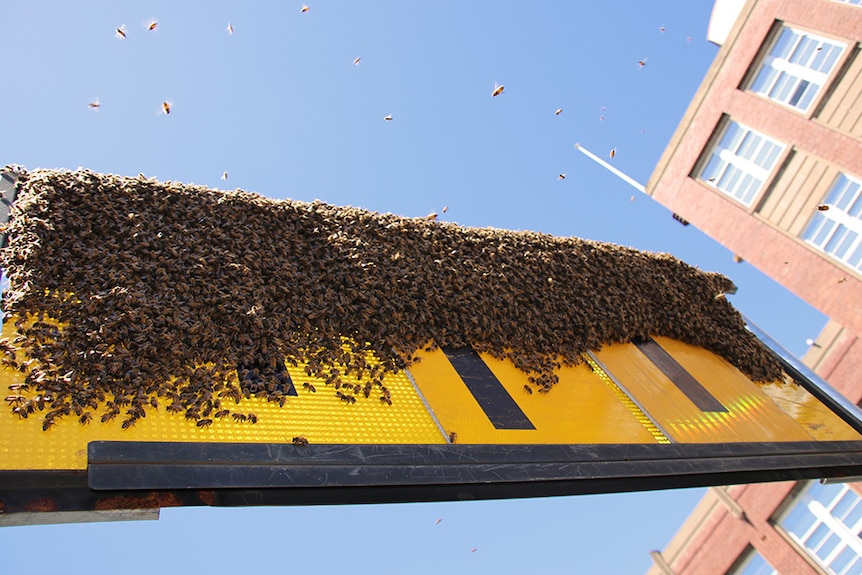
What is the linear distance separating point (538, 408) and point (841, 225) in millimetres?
15945

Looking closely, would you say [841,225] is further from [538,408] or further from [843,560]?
[538,408]

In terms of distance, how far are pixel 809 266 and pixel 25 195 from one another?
67.0 feet

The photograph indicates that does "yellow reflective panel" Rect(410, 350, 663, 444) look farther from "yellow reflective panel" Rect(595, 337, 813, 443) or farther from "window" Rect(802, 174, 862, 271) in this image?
"window" Rect(802, 174, 862, 271)

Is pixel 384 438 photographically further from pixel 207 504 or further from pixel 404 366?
pixel 207 504

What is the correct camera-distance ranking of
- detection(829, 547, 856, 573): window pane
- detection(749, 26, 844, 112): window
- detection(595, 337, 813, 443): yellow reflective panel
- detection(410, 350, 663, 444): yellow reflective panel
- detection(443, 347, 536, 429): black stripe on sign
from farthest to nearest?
detection(749, 26, 844, 112): window → detection(829, 547, 856, 573): window pane → detection(595, 337, 813, 443): yellow reflective panel → detection(443, 347, 536, 429): black stripe on sign → detection(410, 350, 663, 444): yellow reflective panel

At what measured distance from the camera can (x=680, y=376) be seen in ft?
29.8

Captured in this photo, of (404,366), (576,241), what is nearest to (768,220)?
(576,241)

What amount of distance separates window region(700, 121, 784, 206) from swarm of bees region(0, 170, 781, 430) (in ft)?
47.9

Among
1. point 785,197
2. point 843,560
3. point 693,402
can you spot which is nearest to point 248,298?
point 693,402

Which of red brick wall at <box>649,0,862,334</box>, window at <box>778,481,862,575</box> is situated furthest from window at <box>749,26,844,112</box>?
window at <box>778,481,862,575</box>

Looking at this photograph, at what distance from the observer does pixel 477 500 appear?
565 centimetres

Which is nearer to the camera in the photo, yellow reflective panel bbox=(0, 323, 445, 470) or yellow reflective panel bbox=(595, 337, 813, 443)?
yellow reflective panel bbox=(0, 323, 445, 470)

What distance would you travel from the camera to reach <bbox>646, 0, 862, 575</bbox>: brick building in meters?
18.7

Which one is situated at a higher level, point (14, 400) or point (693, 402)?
point (14, 400)
